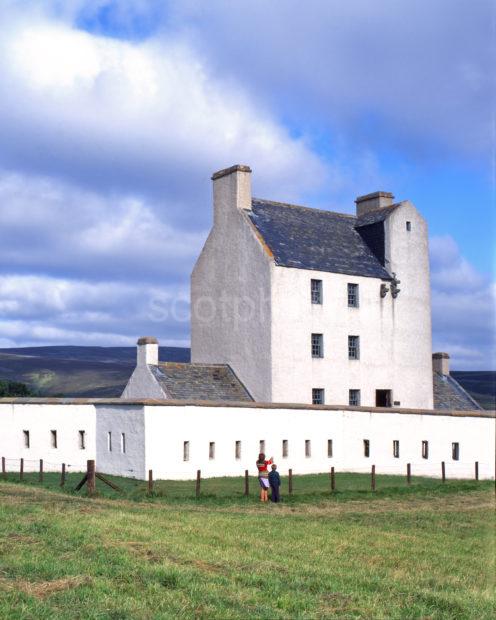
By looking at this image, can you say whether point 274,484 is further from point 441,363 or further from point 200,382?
point 441,363

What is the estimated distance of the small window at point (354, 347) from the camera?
49.8 meters

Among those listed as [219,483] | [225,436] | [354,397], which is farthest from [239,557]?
[354,397]

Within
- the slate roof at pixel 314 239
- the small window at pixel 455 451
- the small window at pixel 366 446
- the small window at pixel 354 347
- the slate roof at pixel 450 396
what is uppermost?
the slate roof at pixel 314 239

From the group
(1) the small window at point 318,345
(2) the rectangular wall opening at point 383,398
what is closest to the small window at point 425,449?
(2) the rectangular wall opening at point 383,398

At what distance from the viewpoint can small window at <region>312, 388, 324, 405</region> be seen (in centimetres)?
4788

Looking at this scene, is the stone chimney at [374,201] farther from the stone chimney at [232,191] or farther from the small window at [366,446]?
the small window at [366,446]

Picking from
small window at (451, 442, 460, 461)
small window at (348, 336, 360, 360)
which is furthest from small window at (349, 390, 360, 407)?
small window at (451, 442, 460, 461)

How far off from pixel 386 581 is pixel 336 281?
33797mm

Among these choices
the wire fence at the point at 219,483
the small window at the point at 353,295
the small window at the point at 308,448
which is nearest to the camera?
the wire fence at the point at 219,483

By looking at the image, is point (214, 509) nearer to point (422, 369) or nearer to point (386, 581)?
point (386, 581)

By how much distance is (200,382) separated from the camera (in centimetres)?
4478

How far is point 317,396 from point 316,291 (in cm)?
587

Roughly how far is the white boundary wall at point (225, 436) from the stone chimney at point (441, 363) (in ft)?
24.0

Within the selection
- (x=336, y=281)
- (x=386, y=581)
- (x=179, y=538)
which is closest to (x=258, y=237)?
(x=336, y=281)
